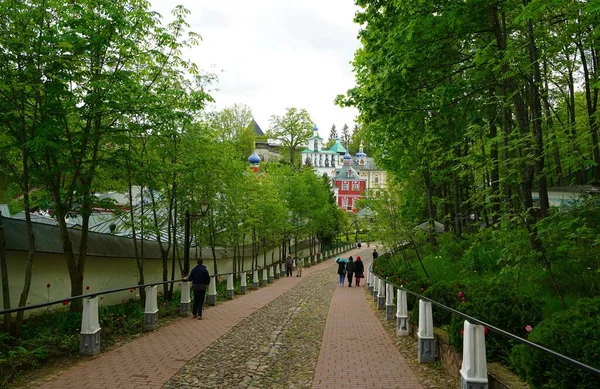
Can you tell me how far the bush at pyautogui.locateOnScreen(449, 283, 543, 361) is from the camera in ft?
19.8

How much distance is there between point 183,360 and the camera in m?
7.78

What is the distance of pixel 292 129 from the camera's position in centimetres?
6406

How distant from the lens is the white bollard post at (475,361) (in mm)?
5086

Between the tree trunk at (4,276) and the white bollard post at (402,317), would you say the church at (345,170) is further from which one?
the tree trunk at (4,276)

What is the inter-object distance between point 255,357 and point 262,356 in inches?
6.2

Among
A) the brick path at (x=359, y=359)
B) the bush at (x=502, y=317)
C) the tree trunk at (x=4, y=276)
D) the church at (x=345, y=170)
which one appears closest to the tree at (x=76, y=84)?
the tree trunk at (x=4, y=276)

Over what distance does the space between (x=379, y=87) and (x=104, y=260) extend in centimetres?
1009

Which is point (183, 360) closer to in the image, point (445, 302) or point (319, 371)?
point (319, 371)

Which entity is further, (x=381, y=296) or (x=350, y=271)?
(x=350, y=271)

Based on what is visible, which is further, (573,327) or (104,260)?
(104,260)

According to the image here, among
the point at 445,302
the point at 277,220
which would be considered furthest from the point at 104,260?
the point at 277,220

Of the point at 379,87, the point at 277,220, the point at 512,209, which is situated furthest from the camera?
the point at 277,220

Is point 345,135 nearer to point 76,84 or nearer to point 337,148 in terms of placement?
point 337,148

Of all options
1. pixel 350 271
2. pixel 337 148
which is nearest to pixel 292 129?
pixel 350 271
